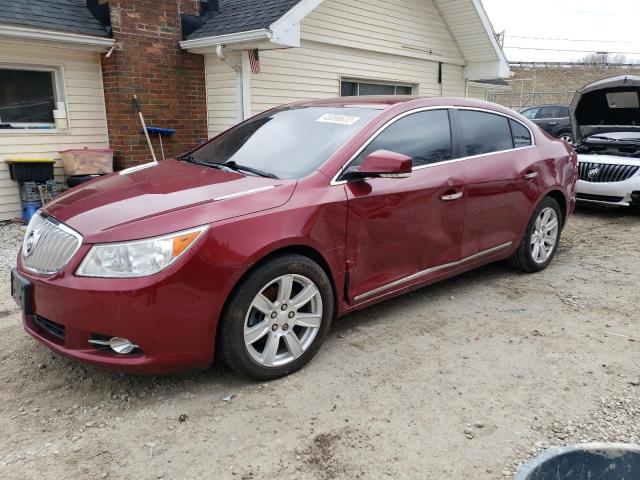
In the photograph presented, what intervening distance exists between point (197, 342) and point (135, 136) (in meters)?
6.02

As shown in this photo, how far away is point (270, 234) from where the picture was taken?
9.64 feet

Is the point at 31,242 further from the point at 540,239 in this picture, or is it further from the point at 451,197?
the point at 540,239

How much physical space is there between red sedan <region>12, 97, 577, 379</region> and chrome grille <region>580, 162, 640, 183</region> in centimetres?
398

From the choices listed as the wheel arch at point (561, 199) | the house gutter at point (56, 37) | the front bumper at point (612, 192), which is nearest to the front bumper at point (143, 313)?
the wheel arch at point (561, 199)

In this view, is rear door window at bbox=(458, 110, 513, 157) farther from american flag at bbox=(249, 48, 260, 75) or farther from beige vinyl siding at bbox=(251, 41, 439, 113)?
beige vinyl siding at bbox=(251, 41, 439, 113)

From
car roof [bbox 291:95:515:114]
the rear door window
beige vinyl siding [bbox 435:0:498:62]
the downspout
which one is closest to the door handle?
the rear door window

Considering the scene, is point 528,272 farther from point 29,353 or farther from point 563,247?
point 29,353

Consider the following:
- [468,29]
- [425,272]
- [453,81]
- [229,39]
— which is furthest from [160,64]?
[453,81]

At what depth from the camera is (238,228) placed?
9.34ft

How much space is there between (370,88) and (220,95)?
3439 millimetres

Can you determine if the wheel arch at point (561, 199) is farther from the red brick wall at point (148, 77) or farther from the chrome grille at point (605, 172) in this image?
the red brick wall at point (148, 77)

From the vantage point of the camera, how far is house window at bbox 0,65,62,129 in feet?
23.8

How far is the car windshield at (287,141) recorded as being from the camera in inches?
137

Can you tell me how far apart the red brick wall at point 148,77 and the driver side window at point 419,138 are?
5.43 meters
